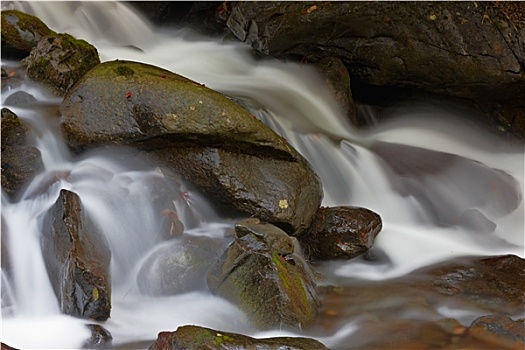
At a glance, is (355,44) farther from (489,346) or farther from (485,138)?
(489,346)

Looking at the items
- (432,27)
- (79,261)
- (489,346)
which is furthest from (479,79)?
(79,261)

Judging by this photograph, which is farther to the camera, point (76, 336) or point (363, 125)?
point (363, 125)

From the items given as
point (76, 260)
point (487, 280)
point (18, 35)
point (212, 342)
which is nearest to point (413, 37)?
point (487, 280)

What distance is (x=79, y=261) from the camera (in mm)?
4105

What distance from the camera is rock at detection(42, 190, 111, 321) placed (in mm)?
4055

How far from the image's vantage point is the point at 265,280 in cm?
419

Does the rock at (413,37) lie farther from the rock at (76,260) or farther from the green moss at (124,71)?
the rock at (76,260)

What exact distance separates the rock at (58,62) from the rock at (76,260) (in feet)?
6.64

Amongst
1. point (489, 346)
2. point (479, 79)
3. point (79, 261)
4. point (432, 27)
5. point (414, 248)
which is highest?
point (432, 27)

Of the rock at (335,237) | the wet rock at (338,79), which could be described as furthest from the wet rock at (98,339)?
the wet rock at (338,79)

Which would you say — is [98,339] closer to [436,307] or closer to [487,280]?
[436,307]

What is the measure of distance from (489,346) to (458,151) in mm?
4310

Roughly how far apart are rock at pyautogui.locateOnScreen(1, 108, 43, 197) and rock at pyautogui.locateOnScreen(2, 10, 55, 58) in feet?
5.66

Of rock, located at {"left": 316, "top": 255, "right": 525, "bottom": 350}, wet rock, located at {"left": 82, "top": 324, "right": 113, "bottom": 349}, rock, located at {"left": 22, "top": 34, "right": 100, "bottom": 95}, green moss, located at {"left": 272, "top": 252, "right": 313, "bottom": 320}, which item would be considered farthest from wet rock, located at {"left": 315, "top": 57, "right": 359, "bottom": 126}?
wet rock, located at {"left": 82, "top": 324, "right": 113, "bottom": 349}
